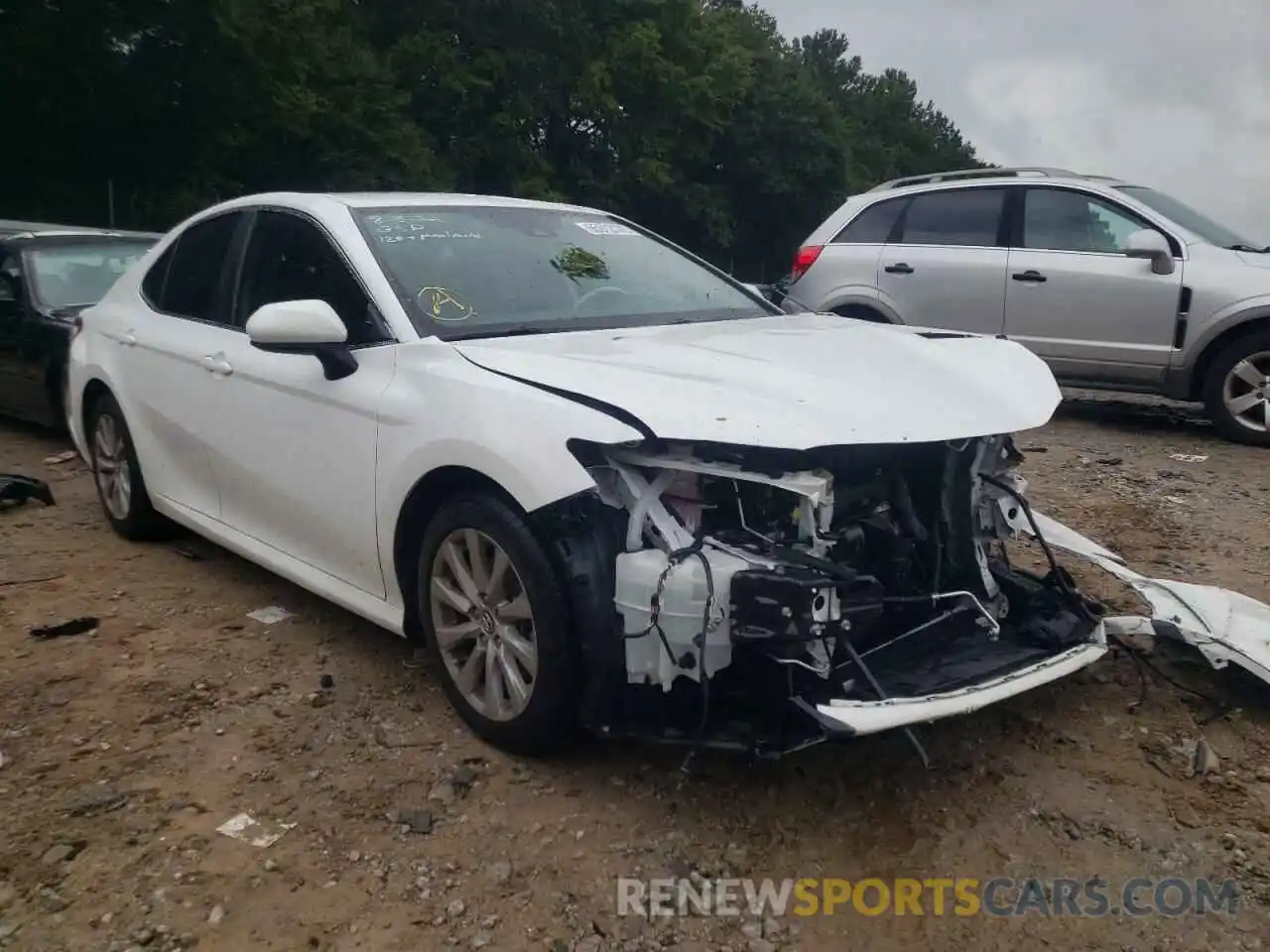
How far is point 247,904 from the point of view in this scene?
2.65 meters

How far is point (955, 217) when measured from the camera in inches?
328

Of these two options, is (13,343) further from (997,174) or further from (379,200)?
(997,174)

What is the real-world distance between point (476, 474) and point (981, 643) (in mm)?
1466

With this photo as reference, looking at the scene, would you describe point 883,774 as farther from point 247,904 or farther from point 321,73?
point 321,73

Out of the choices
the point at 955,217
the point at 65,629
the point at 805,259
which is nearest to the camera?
the point at 65,629

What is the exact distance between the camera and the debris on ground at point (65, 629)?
4180 millimetres

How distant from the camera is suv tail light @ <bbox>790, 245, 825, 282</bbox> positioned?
8.77m

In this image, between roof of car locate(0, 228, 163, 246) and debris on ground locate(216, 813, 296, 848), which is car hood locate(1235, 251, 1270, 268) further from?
roof of car locate(0, 228, 163, 246)

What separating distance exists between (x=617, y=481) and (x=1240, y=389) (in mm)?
5884

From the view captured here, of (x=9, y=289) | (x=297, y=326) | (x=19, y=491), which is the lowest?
(x=19, y=491)

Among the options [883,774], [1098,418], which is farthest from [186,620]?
[1098,418]

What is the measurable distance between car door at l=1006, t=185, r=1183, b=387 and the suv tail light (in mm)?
1453

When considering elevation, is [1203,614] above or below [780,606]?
below

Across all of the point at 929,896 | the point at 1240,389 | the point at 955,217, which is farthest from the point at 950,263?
the point at 929,896
